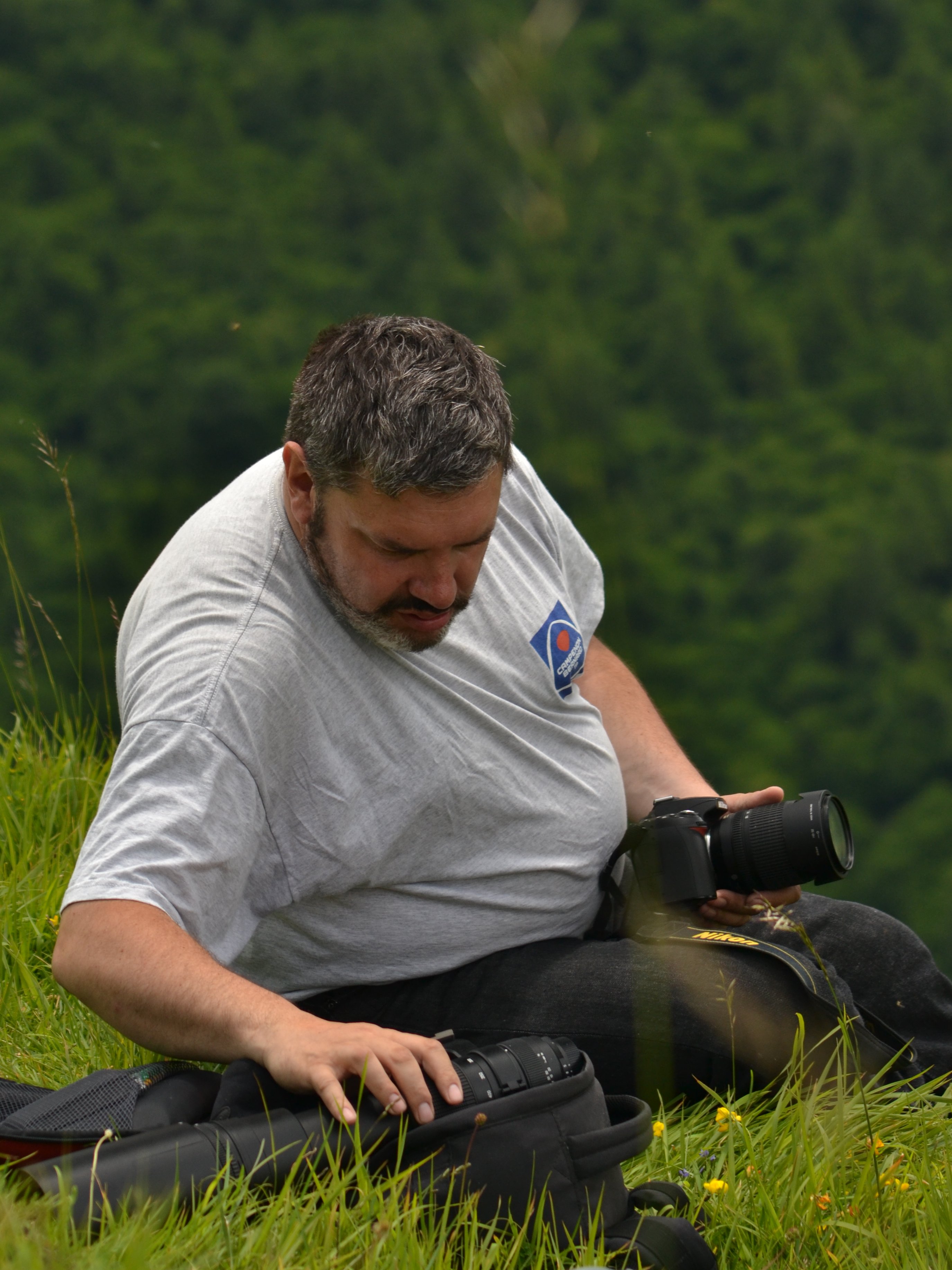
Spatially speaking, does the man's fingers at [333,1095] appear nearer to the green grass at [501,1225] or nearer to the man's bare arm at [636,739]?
the green grass at [501,1225]

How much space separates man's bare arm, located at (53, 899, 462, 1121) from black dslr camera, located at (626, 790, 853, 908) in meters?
0.75

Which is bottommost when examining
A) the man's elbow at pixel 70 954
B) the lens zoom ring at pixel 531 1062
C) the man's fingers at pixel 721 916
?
the man's fingers at pixel 721 916

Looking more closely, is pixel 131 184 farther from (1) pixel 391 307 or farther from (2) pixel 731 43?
(2) pixel 731 43

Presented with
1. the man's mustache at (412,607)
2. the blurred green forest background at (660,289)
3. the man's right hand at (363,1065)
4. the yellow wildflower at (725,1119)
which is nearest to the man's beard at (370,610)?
the man's mustache at (412,607)

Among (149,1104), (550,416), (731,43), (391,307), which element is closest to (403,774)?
(149,1104)

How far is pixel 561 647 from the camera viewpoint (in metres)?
2.21

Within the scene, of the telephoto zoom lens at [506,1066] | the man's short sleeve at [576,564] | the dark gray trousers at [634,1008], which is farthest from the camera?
the man's short sleeve at [576,564]

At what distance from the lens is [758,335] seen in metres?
38.6

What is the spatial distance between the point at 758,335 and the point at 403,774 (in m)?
38.4

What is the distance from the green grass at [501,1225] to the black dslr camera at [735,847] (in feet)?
0.97

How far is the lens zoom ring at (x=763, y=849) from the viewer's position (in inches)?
81.0

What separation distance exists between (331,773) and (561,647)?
20.1 inches

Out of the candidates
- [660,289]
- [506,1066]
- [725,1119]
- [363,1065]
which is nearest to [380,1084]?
[363,1065]

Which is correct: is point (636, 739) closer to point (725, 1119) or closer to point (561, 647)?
point (561, 647)
